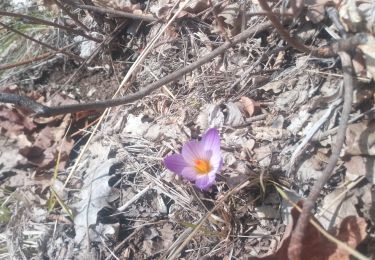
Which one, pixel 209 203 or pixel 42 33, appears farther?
pixel 42 33

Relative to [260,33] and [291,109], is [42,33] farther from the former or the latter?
A: [291,109]

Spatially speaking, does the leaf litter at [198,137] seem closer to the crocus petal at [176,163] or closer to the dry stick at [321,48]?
the dry stick at [321,48]

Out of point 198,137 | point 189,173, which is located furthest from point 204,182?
point 198,137

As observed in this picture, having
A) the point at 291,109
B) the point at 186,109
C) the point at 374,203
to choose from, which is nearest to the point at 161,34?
the point at 186,109

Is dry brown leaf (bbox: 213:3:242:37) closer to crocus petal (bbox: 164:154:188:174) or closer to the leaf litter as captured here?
the leaf litter

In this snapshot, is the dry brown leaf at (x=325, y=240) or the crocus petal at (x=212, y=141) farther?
the crocus petal at (x=212, y=141)

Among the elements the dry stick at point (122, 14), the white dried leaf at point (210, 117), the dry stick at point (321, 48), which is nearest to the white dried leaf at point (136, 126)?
the white dried leaf at point (210, 117)

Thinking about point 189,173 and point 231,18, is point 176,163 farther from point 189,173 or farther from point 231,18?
point 231,18

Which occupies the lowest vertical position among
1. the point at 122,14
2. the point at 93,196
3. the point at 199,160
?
the point at 93,196
